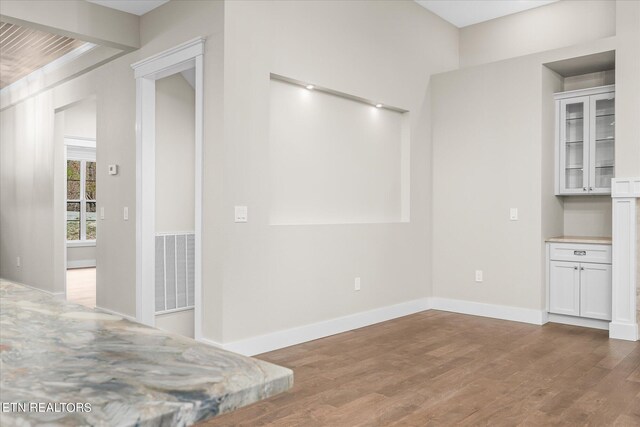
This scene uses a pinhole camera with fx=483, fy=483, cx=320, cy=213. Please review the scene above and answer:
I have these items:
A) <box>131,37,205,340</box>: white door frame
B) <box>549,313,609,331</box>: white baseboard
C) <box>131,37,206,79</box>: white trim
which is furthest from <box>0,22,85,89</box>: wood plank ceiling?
<box>549,313,609,331</box>: white baseboard

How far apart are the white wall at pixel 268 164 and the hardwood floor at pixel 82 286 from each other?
3.19 metres

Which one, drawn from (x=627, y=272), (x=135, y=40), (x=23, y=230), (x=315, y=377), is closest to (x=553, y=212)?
(x=627, y=272)

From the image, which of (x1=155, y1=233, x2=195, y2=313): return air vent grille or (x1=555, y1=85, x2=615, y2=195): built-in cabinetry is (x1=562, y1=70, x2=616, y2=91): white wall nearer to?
(x1=555, y1=85, x2=615, y2=195): built-in cabinetry

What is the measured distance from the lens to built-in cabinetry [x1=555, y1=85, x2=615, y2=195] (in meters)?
4.85

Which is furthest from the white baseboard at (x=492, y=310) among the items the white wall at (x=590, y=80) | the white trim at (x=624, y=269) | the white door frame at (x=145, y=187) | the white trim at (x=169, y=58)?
the white trim at (x=169, y=58)

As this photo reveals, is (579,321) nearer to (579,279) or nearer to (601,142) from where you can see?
(579,279)

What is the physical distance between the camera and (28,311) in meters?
1.23

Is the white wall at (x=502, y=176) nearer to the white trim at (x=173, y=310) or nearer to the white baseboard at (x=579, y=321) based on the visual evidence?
the white baseboard at (x=579, y=321)

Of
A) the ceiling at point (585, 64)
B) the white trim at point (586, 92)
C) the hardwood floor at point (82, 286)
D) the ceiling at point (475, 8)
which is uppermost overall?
the ceiling at point (475, 8)

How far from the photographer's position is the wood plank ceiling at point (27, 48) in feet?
16.2

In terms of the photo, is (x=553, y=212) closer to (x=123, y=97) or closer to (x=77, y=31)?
(x=123, y=97)

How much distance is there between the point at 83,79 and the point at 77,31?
149 centimetres

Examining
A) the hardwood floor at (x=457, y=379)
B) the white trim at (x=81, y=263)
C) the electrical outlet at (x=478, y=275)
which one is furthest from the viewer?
the white trim at (x=81, y=263)

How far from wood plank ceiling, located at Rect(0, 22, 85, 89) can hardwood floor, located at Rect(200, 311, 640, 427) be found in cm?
403
